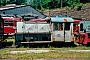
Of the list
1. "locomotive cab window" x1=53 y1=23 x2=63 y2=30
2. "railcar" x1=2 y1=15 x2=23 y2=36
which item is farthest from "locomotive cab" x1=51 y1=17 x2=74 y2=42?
"railcar" x1=2 y1=15 x2=23 y2=36

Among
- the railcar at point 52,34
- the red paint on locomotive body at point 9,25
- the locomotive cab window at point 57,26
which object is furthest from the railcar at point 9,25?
the locomotive cab window at point 57,26

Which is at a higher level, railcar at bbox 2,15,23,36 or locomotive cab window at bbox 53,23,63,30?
locomotive cab window at bbox 53,23,63,30

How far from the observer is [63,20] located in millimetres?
20266

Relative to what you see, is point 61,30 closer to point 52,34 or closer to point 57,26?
point 57,26

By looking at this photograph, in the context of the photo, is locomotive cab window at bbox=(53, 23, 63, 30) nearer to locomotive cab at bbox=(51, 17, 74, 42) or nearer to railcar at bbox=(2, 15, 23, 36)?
locomotive cab at bbox=(51, 17, 74, 42)

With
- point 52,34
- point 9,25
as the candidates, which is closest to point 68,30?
point 52,34

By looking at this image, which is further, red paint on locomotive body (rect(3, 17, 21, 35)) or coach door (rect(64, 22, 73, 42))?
red paint on locomotive body (rect(3, 17, 21, 35))

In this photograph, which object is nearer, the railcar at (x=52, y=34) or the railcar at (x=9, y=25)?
the railcar at (x=52, y=34)

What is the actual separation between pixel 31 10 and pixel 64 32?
97.3ft

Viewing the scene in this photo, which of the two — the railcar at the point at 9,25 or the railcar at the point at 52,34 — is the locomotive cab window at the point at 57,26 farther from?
the railcar at the point at 9,25

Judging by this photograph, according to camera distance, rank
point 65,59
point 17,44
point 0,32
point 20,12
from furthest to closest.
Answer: point 20,12 → point 0,32 → point 17,44 → point 65,59

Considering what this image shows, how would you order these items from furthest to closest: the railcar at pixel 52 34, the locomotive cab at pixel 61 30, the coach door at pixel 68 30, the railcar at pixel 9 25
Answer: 1. the railcar at pixel 9 25
2. the coach door at pixel 68 30
3. the locomotive cab at pixel 61 30
4. the railcar at pixel 52 34

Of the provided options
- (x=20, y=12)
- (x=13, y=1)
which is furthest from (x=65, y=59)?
(x=13, y=1)

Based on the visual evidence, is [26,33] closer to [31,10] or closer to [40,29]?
[40,29]
